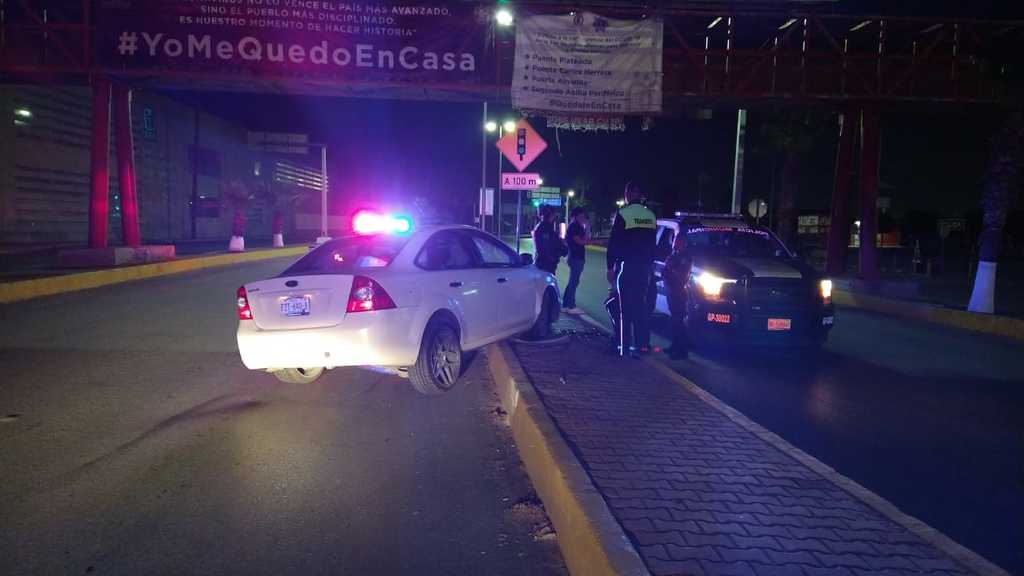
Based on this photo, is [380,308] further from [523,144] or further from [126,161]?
[126,161]

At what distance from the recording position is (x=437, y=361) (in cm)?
657

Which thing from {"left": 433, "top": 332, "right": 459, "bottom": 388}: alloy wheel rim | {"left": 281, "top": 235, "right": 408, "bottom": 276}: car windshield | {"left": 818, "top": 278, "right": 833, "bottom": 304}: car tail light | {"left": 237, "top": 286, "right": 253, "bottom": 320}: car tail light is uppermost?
{"left": 281, "top": 235, "right": 408, "bottom": 276}: car windshield

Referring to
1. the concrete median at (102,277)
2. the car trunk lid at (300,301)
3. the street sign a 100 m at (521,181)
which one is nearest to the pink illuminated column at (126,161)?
the concrete median at (102,277)

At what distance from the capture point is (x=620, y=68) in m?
13.7

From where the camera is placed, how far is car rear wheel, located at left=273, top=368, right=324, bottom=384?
22.8 ft

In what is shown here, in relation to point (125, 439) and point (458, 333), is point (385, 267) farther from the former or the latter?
point (125, 439)

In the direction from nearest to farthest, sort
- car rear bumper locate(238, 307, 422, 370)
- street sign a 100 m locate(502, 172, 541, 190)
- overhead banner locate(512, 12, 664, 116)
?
1. car rear bumper locate(238, 307, 422, 370)
2. street sign a 100 m locate(502, 172, 541, 190)
3. overhead banner locate(512, 12, 664, 116)

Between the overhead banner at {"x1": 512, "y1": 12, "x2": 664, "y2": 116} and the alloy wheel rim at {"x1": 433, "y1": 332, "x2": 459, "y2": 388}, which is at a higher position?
the overhead banner at {"x1": 512, "y1": 12, "x2": 664, "y2": 116}

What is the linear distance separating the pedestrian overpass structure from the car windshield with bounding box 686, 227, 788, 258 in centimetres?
577

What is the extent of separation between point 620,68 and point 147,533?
12.2 m

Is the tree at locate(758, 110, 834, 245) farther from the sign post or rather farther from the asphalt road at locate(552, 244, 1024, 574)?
the sign post

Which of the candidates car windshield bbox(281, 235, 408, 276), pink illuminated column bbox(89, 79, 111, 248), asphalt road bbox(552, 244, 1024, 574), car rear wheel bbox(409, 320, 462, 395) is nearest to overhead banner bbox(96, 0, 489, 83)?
pink illuminated column bbox(89, 79, 111, 248)

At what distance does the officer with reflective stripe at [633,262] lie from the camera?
7.69m

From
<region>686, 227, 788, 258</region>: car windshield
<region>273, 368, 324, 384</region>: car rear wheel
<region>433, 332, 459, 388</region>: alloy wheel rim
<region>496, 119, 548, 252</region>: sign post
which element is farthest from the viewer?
<region>496, 119, 548, 252</region>: sign post
